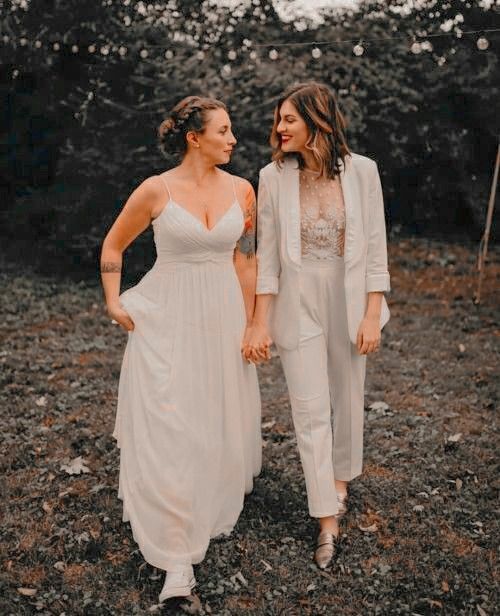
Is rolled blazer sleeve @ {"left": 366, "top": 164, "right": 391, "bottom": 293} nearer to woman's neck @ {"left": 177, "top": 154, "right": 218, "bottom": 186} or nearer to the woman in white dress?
the woman in white dress

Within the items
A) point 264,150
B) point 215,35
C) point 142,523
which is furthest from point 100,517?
point 215,35

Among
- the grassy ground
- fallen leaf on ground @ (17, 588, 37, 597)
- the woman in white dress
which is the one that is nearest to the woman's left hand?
the woman in white dress

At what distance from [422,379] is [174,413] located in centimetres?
350

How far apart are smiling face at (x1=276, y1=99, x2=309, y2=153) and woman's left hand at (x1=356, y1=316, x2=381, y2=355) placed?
0.91m

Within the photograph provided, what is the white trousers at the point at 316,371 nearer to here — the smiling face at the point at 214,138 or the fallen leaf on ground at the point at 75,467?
the smiling face at the point at 214,138

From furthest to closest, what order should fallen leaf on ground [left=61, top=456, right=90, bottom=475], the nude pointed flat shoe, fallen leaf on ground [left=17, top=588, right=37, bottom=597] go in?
fallen leaf on ground [left=61, top=456, right=90, bottom=475]
the nude pointed flat shoe
fallen leaf on ground [left=17, top=588, right=37, bottom=597]

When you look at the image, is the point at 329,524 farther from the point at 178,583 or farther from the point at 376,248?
the point at 376,248

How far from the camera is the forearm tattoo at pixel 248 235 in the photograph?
3.53 meters

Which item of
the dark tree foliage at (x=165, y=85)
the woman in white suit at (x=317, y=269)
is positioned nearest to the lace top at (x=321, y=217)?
the woman in white suit at (x=317, y=269)

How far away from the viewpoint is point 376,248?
3494mm

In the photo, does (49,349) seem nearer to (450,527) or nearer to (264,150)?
(264,150)

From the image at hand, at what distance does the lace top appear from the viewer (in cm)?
342

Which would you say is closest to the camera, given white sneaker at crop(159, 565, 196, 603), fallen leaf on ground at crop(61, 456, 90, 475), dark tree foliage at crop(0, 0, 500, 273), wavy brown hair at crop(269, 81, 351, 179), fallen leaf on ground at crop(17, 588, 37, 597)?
white sneaker at crop(159, 565, 196, 603)

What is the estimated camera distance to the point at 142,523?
3264mm
